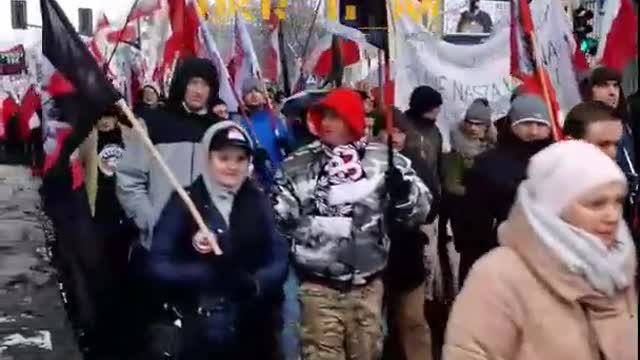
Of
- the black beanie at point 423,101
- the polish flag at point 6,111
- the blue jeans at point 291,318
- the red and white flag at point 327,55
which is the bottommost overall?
the polish flag at point 6,111

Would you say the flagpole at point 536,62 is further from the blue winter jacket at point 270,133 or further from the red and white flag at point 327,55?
the red and white flag at point 327,55

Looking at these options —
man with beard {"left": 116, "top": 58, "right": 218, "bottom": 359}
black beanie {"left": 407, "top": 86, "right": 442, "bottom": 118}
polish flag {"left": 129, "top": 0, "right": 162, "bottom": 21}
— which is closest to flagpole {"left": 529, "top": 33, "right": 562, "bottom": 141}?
black beanie {"left": 407, "top": 86, "right": 442, "bottom": 118}

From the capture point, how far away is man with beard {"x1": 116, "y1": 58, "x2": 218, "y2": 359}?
231 inches

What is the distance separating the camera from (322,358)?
5863mm

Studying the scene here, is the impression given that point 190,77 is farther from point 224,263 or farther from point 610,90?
point 610,90

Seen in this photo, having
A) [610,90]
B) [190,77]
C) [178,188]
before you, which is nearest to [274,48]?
[190,77]

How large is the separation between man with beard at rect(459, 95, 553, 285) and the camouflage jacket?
21.2 inches

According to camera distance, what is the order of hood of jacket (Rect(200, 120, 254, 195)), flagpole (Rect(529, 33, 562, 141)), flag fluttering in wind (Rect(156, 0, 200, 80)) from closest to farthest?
hood of jacket (Rect(200, 120, 254, 195))
flagpole (Rect(529, 33, 562, 141))
flag fluttering in wind (Rect(156, 0, 200, 80))

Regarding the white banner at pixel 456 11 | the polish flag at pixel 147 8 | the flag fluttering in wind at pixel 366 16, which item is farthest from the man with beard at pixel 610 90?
the white banner at pixel 456 11

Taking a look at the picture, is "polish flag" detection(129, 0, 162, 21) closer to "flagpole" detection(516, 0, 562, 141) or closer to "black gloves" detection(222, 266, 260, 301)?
"flagpole" detection(516, 0, 562, 141)

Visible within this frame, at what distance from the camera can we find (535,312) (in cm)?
352

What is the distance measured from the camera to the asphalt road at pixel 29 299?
8.73m

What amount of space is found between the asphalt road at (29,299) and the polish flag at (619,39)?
3699mm

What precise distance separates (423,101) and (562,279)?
5.13 meters
